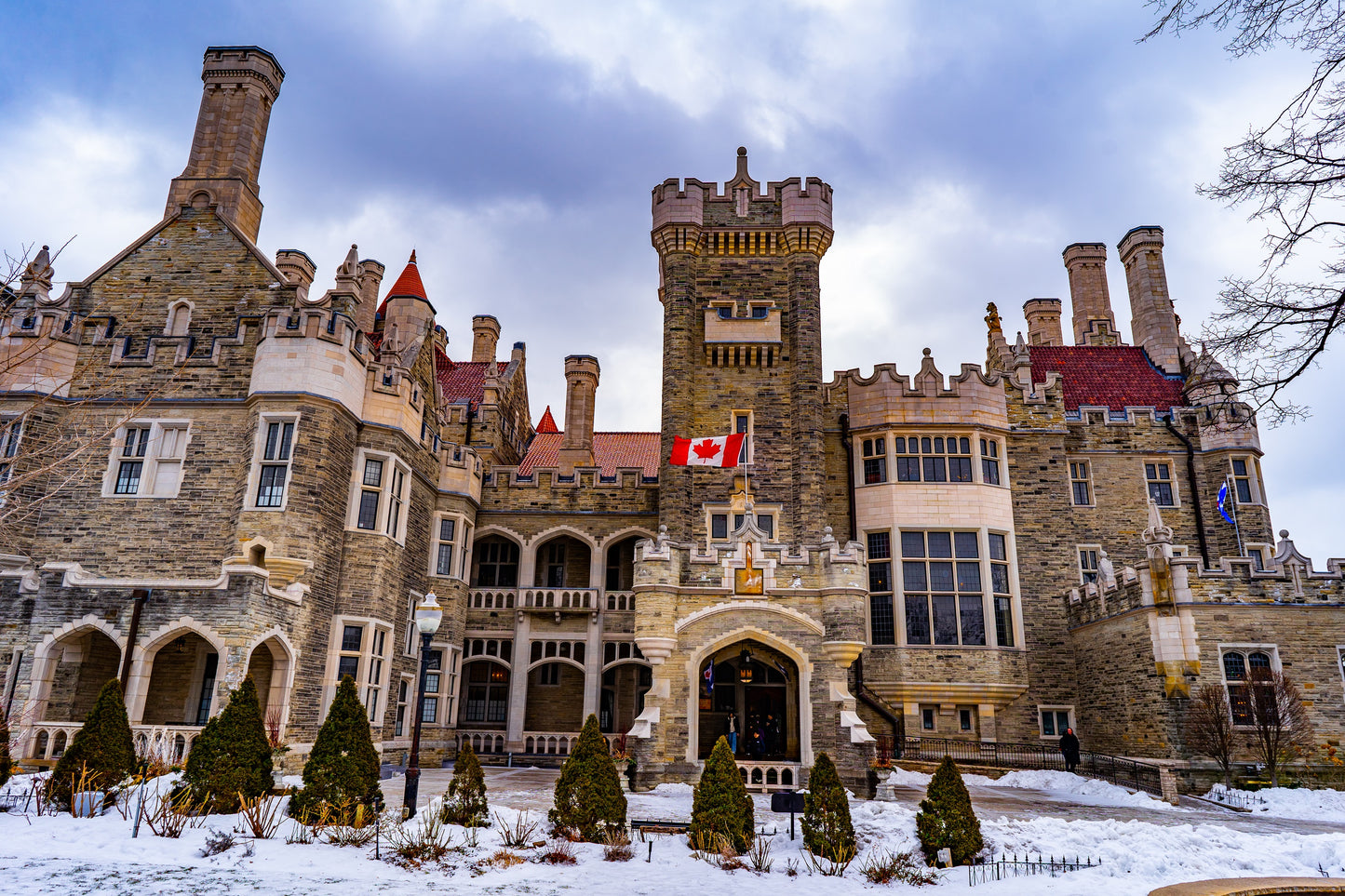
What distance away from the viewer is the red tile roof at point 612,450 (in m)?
34.8

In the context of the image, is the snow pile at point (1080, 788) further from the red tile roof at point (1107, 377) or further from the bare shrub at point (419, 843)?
the bare shrub at point (419, 843)

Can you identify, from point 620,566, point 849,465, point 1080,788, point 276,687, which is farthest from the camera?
point 620,566

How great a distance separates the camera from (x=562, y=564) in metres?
29.5

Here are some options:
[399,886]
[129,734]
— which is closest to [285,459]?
[129,734]

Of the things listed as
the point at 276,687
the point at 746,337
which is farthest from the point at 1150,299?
the point at 276,687

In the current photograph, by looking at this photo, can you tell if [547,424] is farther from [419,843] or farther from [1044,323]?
[419,843]

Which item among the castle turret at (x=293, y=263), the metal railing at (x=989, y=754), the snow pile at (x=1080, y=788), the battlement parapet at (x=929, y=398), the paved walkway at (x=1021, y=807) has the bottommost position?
the paved walkway at (x=1021, y=807)

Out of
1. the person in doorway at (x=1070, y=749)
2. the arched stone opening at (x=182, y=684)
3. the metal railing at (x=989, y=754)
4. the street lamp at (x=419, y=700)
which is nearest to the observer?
the street lamp at (x=419, y=700)

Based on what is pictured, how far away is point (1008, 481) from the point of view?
2659cm

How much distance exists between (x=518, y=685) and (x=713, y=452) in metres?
9.59

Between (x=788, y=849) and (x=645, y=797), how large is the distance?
5.44m

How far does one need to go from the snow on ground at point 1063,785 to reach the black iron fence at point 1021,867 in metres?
7.54

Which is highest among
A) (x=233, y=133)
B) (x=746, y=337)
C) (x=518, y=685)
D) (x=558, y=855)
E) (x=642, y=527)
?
(x=233, y=133)

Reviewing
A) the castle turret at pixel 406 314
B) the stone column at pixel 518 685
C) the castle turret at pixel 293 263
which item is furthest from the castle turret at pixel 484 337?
the stone column at pixel 518 685
